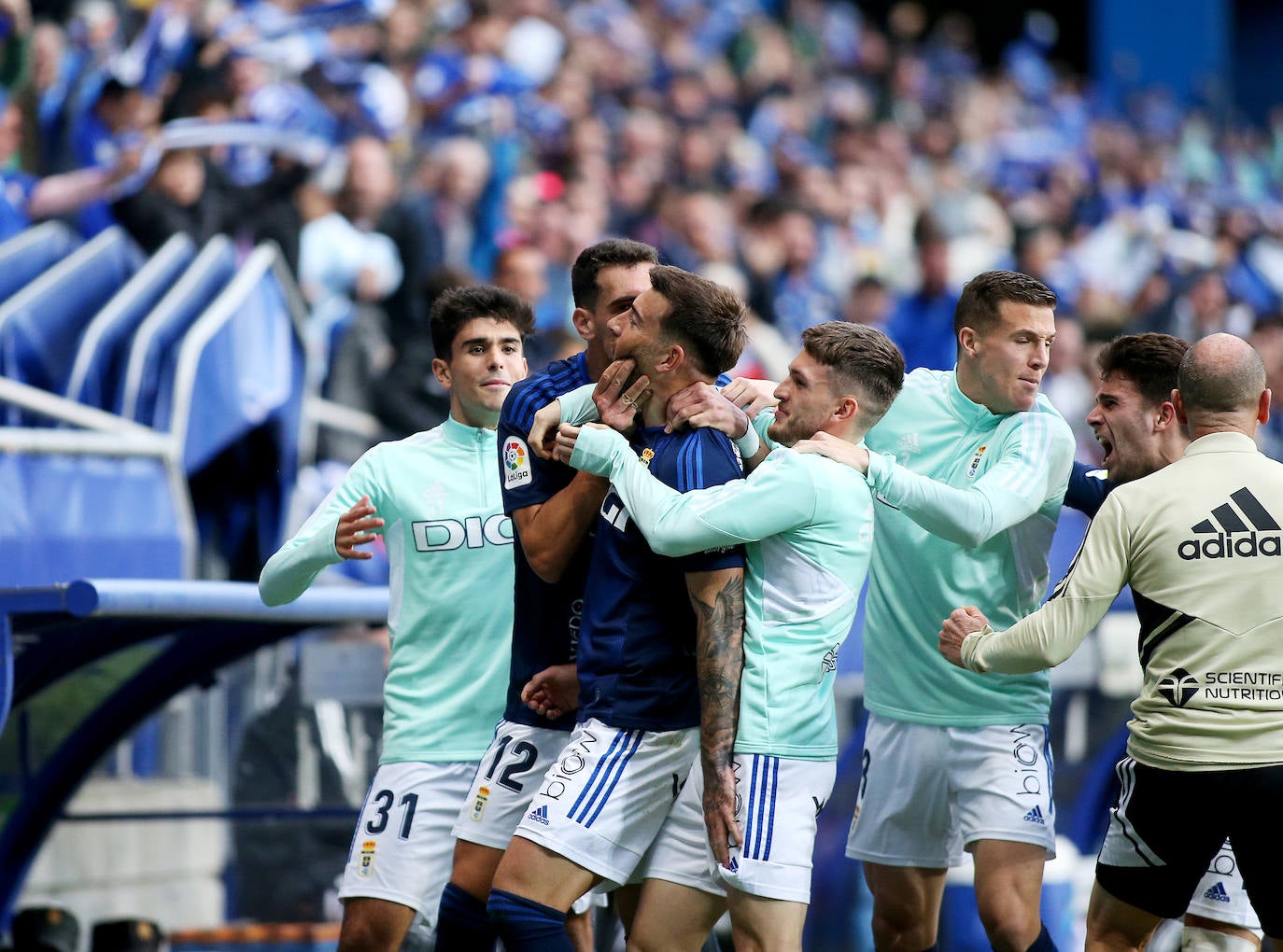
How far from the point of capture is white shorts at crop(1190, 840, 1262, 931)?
4.86 m

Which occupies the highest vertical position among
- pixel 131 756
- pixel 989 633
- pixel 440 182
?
pixel 440 182

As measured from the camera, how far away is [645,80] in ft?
52.6

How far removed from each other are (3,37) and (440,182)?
9.70ft

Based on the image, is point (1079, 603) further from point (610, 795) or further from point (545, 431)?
point (545, 431)

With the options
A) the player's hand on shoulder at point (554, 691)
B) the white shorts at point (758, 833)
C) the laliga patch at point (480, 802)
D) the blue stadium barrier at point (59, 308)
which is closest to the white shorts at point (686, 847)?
the white shorts at point (758, 833)

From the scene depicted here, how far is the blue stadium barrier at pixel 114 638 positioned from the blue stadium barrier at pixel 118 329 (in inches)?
127

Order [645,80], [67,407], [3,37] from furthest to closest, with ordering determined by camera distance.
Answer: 1. [645,80]
2. [3,37]
3. [67,407]

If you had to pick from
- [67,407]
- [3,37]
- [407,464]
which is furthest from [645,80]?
[407,464]

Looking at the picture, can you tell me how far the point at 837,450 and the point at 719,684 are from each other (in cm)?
67

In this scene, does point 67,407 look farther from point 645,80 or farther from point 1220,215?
point 1220,215

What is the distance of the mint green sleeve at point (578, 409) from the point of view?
4.11 metres

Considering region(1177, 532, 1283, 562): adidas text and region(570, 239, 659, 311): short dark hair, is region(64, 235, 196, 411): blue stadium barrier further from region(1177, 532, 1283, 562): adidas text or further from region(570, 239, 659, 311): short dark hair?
region(1177, 532, 1283, 562): adidas text

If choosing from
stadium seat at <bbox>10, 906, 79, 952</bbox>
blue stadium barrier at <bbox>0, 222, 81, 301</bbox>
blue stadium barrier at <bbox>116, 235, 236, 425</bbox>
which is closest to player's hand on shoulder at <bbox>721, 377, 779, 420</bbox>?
stadium seat at <bbox>10, 906, 79, 952</bbox>

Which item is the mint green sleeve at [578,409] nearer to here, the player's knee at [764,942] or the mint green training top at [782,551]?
the mint green training top at [782,551]
